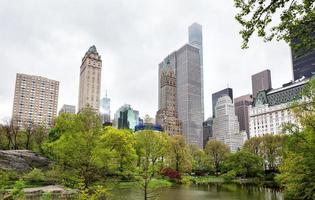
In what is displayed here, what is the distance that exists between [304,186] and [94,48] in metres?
188

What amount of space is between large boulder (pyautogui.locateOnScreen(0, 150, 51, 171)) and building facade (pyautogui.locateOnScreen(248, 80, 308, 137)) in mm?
129873

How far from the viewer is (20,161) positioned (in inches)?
1809

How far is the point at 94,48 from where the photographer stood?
199 m

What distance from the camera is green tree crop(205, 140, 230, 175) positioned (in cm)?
9094

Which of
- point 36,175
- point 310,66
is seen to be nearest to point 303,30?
point 36,175

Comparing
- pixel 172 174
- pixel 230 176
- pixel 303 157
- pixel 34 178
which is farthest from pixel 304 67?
pixel 34 178

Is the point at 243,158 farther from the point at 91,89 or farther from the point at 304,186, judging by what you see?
the point at 91,89

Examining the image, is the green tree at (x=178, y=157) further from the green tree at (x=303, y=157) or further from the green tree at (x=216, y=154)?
the green tree at (x=303, y=157)

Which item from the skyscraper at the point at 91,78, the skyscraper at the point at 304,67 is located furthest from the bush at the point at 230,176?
the skyscraper at the point at 304,67

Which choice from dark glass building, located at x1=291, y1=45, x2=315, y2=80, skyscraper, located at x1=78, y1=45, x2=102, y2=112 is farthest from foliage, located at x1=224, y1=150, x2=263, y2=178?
dark glass building, located at x1=291, y1=45, x2=315, y2=80

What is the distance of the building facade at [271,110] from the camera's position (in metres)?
150

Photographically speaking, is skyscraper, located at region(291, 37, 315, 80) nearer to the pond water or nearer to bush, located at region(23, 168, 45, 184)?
the pond water

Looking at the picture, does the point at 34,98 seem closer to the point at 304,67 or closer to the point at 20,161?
the point at 20,161

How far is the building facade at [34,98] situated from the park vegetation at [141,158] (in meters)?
121
